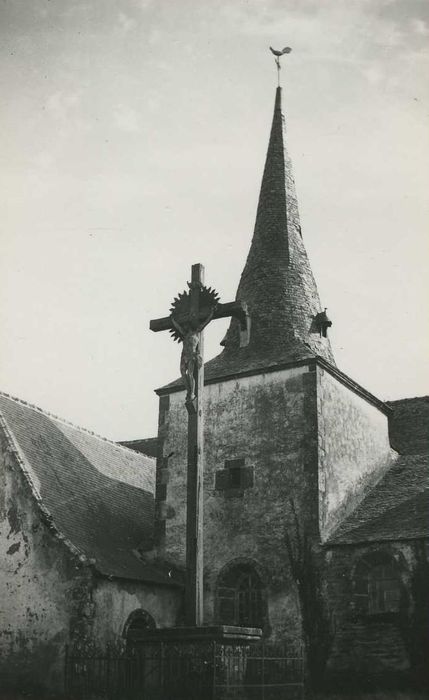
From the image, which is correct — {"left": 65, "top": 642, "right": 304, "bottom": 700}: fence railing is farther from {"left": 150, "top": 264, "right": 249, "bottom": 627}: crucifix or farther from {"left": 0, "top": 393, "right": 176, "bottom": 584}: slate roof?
{"left": 0, "top": 393, "right": 176, "bottom": 584}: slate roof

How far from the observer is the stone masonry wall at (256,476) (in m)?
18.0

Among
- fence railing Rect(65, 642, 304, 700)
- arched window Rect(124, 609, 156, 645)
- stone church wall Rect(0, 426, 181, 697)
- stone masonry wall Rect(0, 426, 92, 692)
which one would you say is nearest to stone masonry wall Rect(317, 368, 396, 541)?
arched window Rect(124, 609, 156, 645)

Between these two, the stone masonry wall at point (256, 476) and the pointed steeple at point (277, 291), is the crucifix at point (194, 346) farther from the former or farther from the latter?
the pointed steeple at point (277, 291)

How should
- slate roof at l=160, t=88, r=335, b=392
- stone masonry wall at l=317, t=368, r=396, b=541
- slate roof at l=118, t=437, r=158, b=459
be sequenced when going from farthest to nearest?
slate roof at l=118, t=437, r=158, b=459 → slate roof at l=160, t=88, r=335, b=392 → stone masonry wall at l=317, t=368, r=396, b=541

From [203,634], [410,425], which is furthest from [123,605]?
[410,425]

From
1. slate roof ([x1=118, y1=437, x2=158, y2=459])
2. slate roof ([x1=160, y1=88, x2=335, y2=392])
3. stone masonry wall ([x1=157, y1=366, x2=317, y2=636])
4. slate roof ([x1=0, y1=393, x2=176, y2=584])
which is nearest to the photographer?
slate roof ([x1=0, y1=393, x2=176, y2=584])

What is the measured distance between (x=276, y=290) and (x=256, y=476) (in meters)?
5.49

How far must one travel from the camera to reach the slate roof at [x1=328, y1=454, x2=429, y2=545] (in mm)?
16942

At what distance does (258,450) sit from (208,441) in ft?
4.95

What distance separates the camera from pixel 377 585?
16812 millimetres

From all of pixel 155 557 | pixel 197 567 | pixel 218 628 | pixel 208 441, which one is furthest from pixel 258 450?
pixel 218 628

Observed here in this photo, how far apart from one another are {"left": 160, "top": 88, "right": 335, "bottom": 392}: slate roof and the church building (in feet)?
0.17

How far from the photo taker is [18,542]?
674 inches

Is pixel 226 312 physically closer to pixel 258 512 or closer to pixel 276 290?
pixel 258 512
